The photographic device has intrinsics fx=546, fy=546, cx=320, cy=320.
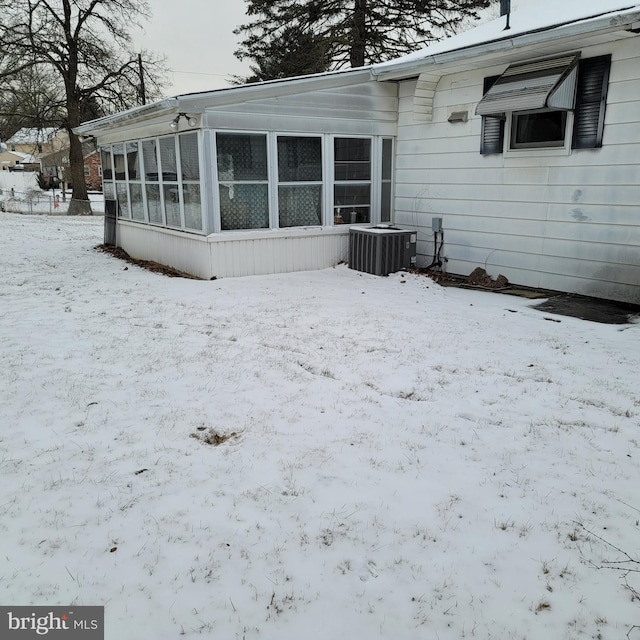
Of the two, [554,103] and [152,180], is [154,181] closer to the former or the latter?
[152,180]

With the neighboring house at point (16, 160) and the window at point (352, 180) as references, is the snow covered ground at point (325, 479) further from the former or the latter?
the neighboring house at point (16, 160)

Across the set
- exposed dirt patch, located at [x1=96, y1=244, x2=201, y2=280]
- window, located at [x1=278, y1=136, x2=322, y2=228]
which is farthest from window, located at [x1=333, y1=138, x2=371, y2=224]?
exposed dirt patch, located at [x1=96, y1=244, x2=201, y2=280]

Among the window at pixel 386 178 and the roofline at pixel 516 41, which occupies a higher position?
the roofline at pixel 516 41

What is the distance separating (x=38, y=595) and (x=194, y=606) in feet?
2.08

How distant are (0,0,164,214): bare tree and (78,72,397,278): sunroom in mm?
14317

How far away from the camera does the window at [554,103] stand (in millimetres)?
6578

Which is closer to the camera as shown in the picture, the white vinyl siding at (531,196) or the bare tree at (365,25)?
the white vinyl siding at (531,196)

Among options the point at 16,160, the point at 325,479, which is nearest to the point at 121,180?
the point at 325,479

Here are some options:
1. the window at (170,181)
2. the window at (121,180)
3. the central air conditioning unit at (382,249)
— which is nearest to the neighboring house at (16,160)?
the window at (121,180)

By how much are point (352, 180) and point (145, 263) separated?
4.35 m

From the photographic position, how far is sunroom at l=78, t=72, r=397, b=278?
8.20 metres

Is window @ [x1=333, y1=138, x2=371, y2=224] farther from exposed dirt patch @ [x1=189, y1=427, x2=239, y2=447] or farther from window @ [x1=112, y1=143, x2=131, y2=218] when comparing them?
exposed dirt patch @ [x1=189, y1=427, x2=239, y2=447]

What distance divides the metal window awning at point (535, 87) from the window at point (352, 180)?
248cm

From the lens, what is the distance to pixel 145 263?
35.0 ft
